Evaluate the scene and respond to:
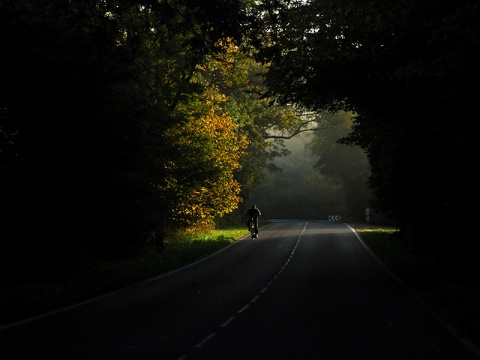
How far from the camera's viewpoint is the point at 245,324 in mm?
10898

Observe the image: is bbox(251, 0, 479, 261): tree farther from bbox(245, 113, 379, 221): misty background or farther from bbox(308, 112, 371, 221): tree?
bbox(308, 112, 371, 221): tree

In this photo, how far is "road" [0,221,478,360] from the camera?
8.53m

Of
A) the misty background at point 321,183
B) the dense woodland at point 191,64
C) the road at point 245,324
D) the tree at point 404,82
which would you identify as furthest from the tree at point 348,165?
the road at point 245,324

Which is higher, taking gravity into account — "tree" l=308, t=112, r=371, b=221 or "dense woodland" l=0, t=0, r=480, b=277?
"tree" l=308, t=112, r=371, b=221

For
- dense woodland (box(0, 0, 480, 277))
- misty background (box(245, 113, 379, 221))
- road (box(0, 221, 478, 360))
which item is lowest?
road (box(0, 221, 478, 360))

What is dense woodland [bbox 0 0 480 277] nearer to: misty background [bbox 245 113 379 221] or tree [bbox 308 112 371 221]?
misty background [bbox 245 113 379 221]

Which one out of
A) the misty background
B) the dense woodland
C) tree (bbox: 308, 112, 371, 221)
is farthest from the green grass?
the misty background

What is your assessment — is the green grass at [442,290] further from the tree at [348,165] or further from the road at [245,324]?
the tree at [348,165]

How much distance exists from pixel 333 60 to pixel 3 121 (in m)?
9.86

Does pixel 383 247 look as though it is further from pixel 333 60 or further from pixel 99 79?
pixel 99 79

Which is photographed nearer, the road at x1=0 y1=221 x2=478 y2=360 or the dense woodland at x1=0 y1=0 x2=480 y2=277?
the road at x1=0 y1=221 x2=478 y2=360

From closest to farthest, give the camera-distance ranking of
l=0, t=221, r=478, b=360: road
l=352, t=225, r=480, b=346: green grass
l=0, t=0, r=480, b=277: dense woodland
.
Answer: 1. l=0, t=221, r=478, b=360: road
2. l=352, t=225, r=480, b=346: green grass
3. l=0, t=0, r=480, b=277: dense woodland

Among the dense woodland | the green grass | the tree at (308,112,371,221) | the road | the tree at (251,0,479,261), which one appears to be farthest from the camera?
the tree at (308,112,371,221)

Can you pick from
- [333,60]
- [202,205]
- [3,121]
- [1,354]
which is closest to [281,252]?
[202,205]
